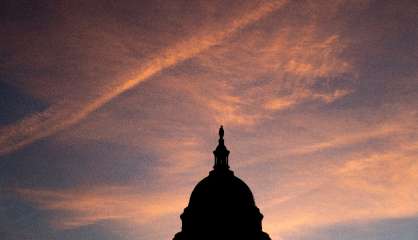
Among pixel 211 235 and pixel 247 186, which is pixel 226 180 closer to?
pixel 247 186

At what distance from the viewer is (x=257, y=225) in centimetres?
5081

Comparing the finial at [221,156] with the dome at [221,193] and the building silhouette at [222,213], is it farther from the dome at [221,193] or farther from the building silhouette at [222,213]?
the building silhouette at [222,213]

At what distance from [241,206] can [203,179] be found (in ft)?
17.3

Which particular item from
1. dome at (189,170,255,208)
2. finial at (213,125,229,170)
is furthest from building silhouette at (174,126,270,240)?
finial at (213,125,229,170)

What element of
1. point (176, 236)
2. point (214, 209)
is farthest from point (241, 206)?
point (176, 236)

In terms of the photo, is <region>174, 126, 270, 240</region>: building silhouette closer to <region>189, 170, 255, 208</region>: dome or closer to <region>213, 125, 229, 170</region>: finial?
<region>189, 170, 255, 208</region>: dome

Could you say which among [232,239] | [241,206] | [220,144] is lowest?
[232,239]

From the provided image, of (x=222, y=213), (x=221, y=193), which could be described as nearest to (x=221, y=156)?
(x=221, y=193)

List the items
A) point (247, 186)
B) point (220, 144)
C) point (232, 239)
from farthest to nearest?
1. point (220, 144)
2. point (247, 186)
3. point (232, 239)

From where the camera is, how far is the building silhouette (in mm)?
49375

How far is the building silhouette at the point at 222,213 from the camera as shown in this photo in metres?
49.4

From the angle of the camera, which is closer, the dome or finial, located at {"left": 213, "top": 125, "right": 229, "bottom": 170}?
the dome

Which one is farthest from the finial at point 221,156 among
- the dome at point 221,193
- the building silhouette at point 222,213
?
the building silhouette at point 222,213

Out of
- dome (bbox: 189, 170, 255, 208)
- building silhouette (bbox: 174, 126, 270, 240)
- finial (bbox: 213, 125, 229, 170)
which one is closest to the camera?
building silhouette (bbox: 174, 126, 270, 240)
